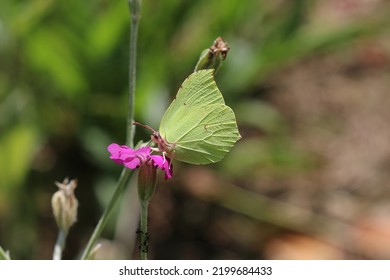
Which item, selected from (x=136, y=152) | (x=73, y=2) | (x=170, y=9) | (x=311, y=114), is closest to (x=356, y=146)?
(x=311, y=114)

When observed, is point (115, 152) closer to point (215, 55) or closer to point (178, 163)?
point (215, 55)

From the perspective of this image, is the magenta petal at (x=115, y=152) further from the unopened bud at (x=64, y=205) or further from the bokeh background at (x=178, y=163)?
the bokeh background at (x=178, y=163)

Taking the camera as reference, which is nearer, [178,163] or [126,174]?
[126,174]

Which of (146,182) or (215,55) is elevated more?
(215,55)

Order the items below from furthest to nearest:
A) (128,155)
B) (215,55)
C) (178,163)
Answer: (178,163) → (215,55) → (128,155)

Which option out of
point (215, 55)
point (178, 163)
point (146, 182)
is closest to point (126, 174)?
point (146, 182)

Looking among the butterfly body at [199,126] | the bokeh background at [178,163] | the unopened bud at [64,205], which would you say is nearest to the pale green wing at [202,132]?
the butterfly body at [199,126]

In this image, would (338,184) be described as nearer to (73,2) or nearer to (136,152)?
(73,2)
